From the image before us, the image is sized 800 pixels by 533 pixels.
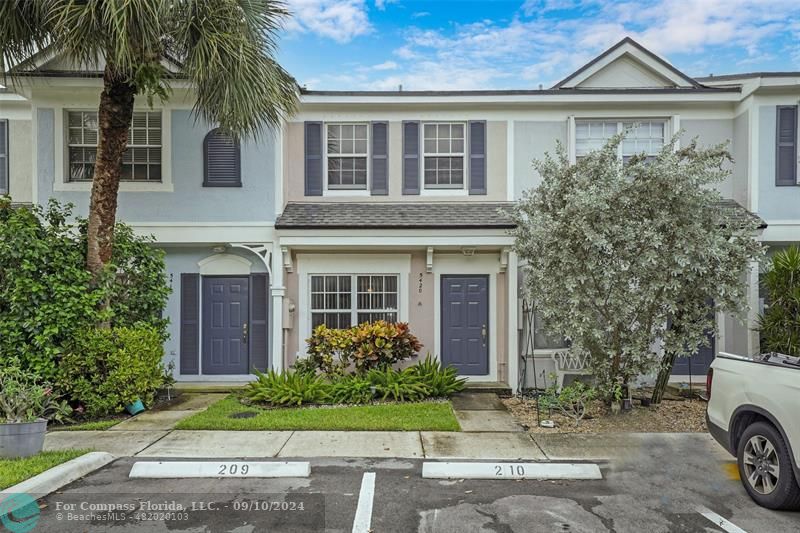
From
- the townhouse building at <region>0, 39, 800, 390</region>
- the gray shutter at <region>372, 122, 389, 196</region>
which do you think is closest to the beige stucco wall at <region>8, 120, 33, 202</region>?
the townhouse building at <region>0, 39, 800, 390</region>

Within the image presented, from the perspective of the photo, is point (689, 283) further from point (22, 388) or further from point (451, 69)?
point (451, 69)

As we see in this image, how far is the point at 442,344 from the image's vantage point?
9.45 metres

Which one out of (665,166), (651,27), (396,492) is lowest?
(396,492)

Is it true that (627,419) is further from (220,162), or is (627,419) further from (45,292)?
(45,292)

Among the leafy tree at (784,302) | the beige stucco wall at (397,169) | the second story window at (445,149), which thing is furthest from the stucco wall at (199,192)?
the leafy tree at (784,302)

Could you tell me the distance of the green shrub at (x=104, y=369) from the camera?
6.99m

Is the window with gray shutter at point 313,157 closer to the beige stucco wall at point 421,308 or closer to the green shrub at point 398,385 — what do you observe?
the beige stucco wall at point 421,308

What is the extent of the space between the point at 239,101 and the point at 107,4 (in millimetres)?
1908

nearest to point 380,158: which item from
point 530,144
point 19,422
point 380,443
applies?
point 530,144

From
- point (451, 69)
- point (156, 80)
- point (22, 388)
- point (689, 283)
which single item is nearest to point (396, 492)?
point (22, 388)

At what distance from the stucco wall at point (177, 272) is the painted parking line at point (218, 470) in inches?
177

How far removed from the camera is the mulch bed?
6.61 metres

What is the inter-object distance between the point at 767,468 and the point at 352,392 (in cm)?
557

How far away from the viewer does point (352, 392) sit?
7895 mm
